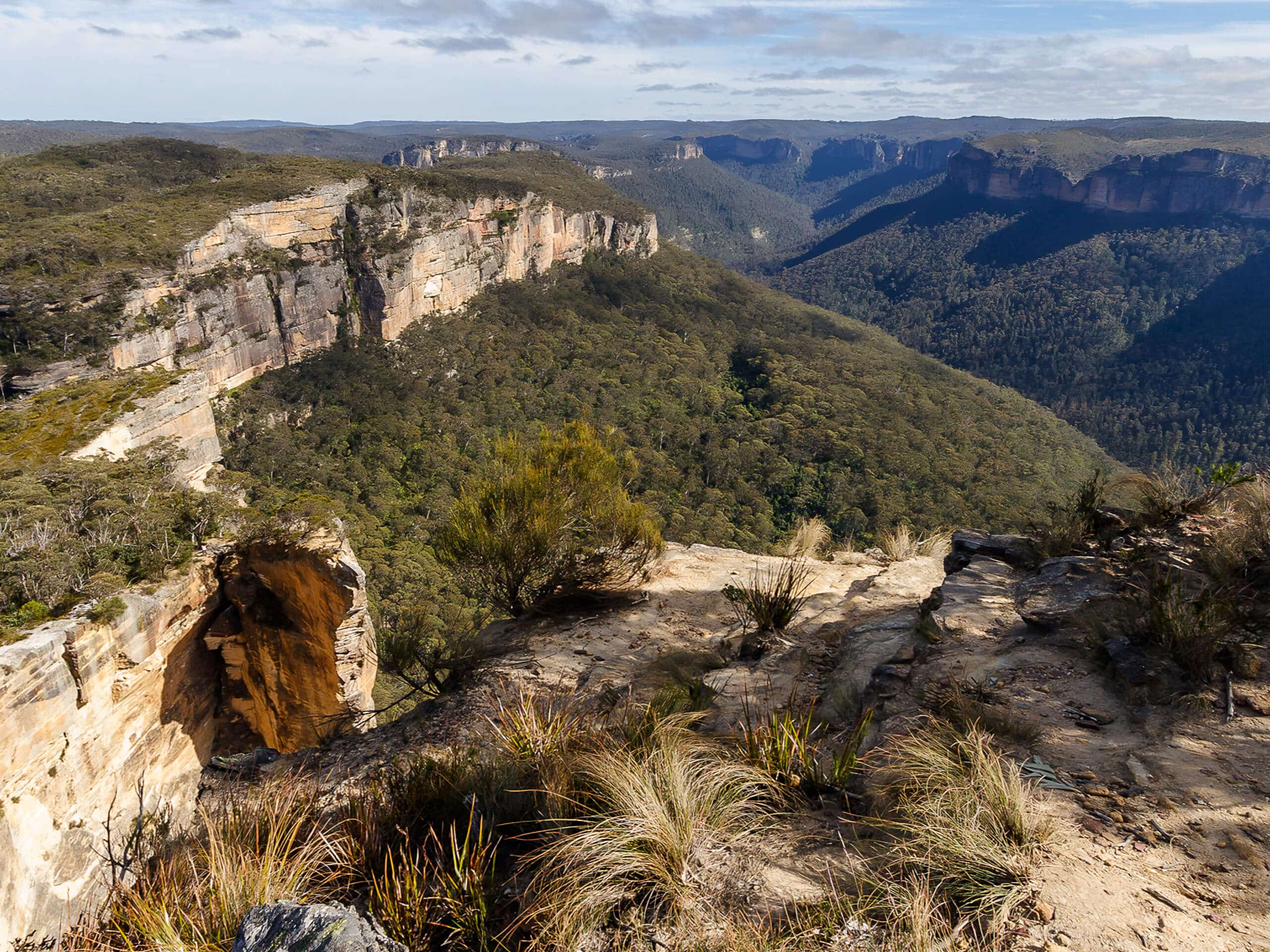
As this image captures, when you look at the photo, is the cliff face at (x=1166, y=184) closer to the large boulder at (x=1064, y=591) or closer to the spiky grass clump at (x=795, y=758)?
the large boulder at (x=1064, y=591)

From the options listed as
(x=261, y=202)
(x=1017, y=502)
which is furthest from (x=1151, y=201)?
(x=261, y=202)

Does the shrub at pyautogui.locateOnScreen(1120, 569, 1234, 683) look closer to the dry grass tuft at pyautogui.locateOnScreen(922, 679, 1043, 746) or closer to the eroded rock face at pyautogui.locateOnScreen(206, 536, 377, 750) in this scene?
the dry grass tuft at pyautogui.locateOnScreen(922, 679, 1043, 746)

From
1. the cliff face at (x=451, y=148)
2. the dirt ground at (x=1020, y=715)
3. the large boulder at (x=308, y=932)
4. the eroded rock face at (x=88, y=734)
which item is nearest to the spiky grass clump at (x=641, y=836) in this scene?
the dirt ground at (x=1020, y=715)

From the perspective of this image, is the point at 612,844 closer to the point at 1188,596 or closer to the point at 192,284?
the point at 1188,596

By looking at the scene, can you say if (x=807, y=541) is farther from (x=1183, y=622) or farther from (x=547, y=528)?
(x=1183, y=622)

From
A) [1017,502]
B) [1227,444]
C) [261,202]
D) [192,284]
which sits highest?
[261,202]

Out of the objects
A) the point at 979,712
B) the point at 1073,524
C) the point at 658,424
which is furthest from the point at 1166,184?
the point at 979,712
